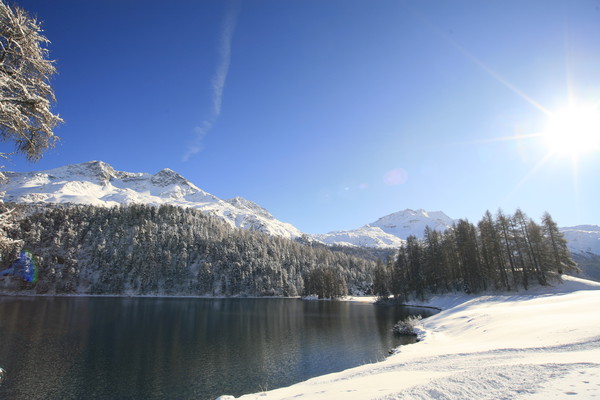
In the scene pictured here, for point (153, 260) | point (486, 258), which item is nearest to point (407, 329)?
point (486, 258)

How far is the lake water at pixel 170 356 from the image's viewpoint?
1010 inches

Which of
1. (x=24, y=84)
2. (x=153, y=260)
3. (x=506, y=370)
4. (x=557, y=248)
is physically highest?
(x=153, y=260)

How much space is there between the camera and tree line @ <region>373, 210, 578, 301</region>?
60.3 meters

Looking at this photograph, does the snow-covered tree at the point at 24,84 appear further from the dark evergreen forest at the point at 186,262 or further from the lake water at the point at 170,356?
the dark evergreen forest at the point at 186,262

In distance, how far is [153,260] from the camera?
158 metres

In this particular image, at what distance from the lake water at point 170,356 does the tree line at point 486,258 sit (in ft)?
101

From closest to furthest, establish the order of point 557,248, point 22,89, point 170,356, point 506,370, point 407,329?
1. point 22,89
2. point 506,370
3. point 170,356
4. point 407,329
5. point 557,248

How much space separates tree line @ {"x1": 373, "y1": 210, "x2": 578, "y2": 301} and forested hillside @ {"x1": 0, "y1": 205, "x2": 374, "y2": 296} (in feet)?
181

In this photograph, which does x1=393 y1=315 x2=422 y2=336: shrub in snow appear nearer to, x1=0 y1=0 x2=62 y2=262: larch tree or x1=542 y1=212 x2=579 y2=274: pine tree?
x1=542 y1=212 x2=579 y2=274: pine tree

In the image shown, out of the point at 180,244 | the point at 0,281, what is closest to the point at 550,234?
the point at 180,244

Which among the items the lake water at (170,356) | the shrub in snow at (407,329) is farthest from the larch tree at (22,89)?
the shrub in snow at (407,329)

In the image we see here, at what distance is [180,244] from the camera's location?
17225 cm

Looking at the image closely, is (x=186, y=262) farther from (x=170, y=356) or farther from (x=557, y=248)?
(x=557, y=248)

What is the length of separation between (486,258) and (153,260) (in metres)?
156
